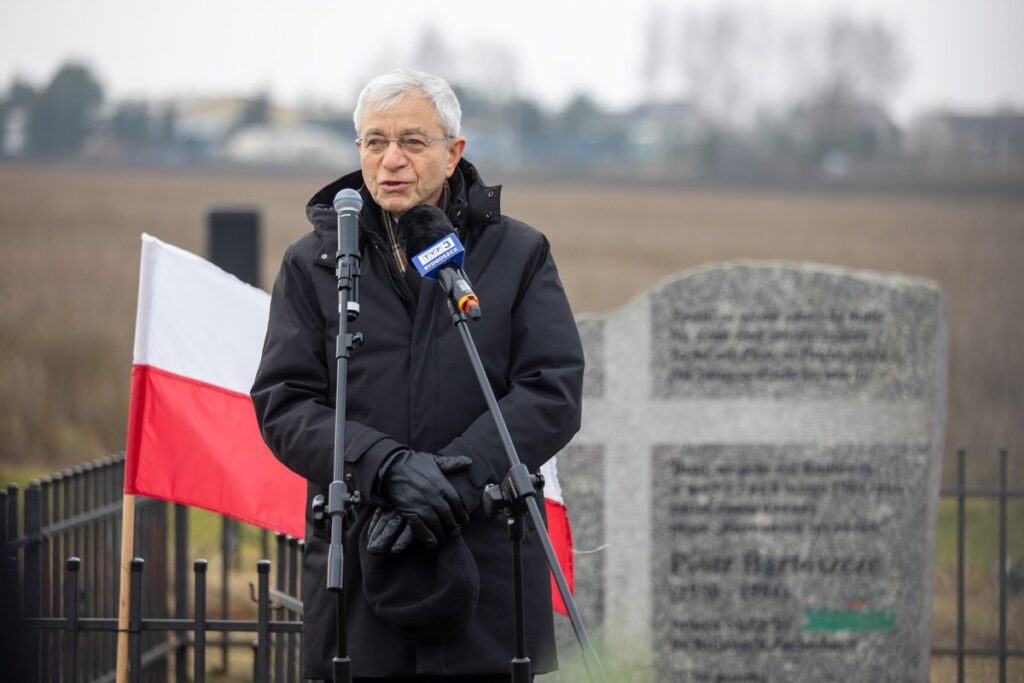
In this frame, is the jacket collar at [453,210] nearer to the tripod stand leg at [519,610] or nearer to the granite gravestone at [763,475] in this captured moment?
the tripod stand leg at [519,610]

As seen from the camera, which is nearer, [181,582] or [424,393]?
[424,393]

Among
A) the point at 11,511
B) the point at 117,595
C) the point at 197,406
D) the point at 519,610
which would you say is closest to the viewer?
the point at 519,610

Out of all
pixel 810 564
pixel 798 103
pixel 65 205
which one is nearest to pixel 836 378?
pixel 810 564

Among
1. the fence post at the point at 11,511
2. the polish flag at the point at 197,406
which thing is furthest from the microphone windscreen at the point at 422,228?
the fence post at the point at 11,511

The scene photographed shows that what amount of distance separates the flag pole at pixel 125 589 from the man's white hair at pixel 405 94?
156 cm

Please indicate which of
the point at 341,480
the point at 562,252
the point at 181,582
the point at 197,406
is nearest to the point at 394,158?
the point at 341,480

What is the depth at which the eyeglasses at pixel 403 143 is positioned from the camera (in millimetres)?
3133

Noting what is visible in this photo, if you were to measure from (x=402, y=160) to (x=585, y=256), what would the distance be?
67.6ft

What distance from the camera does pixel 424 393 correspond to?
306 centimetres

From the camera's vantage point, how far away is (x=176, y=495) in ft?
14.3

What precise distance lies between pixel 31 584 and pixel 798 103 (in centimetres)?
3897

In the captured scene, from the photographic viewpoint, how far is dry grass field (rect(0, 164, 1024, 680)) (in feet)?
40.3

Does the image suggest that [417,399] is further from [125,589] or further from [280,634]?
[280,634]

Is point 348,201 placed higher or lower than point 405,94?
lower
